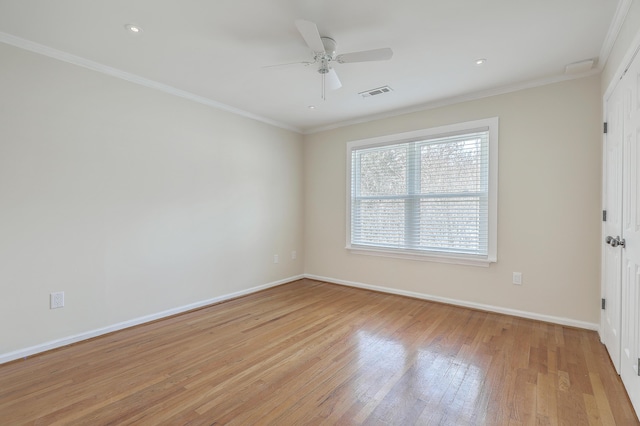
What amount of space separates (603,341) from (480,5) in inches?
114

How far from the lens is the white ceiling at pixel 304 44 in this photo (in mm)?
2008

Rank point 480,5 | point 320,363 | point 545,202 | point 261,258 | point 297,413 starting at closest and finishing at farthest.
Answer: point 297,413 < point 480,5 < point 320,363 < point 545,202 < point 261,258

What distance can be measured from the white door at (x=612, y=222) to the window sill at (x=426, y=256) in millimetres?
998

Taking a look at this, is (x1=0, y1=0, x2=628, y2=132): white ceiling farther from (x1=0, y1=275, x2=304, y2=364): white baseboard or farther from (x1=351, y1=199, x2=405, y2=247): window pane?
(x1=0, y1=275, x2=304, y2=364): white baseboard

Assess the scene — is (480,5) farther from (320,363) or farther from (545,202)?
(320,363)

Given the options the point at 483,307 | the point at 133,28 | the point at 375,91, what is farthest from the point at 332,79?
the point at 483,307

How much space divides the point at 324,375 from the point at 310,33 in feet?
7.70

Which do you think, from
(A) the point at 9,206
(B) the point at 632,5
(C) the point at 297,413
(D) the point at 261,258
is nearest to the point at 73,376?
(A) the point at 9,206

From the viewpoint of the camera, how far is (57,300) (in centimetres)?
258

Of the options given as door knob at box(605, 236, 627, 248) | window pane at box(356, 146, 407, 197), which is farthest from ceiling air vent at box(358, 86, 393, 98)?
door knob at box(605, 236, 627, 248)

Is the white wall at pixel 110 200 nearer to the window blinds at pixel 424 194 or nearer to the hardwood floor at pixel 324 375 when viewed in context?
the hardwood floor at pixel 324 375

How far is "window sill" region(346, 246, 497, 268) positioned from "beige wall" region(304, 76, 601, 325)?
0.22 ft

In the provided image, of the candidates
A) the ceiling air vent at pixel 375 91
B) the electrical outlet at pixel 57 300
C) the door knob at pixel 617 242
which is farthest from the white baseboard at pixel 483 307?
the electrical outlet at pixel 57 300

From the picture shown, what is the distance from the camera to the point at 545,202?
3107 mm
